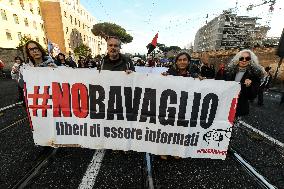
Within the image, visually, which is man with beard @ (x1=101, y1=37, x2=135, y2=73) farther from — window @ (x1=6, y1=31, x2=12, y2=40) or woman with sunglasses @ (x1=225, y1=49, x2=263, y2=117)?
window @ (x1=6, y1=31, x2=12, y2=40)

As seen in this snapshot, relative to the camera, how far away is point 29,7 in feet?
142

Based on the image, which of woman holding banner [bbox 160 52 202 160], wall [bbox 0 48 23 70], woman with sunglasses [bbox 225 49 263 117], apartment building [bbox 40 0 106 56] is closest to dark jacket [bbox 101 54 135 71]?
woman holding banner [bbox 160 52 202 160]

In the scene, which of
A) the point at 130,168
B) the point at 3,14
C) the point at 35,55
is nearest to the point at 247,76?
the point at 130,168

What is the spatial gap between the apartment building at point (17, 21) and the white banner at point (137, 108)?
38.1m

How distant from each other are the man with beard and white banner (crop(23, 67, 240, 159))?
1.58ft

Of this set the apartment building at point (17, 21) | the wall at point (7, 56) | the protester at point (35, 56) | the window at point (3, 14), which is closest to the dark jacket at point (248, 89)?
the protester at point (35, 56)

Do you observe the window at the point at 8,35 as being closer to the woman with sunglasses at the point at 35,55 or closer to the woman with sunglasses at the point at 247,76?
the woman with sunglasses at the point at 35,55

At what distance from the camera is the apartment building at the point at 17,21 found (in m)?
34.3

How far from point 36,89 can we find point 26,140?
1.37 m

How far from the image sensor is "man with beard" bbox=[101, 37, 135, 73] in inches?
147

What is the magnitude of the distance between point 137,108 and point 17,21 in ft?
144

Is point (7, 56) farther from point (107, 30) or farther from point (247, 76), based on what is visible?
point (107, 30)

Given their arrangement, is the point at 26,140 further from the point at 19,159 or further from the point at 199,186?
the point at 199,186

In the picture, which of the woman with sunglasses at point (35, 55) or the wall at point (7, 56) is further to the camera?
the wall at point (7, 56)
